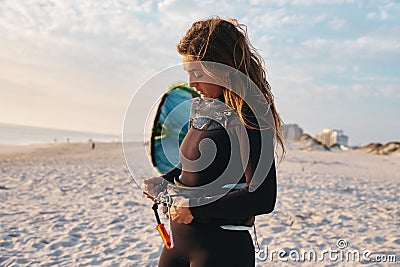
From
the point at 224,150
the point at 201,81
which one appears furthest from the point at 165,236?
the point at 201,81

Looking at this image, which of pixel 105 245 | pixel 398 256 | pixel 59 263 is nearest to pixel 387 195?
pixel 398 256

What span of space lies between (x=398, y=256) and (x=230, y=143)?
4095 mm

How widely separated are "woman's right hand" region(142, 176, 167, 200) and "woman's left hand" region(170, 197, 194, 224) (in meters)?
0.13

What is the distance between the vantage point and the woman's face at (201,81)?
1592mm

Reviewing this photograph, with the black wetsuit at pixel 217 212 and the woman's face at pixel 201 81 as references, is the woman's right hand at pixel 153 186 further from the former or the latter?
the woman's face at pixel 201 81

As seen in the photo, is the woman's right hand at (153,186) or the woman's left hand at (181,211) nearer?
the woman's left hand at (181,211)

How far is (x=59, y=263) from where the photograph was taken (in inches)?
166

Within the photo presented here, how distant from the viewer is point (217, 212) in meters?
1.54

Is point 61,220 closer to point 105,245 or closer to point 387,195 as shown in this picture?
point 105,245
